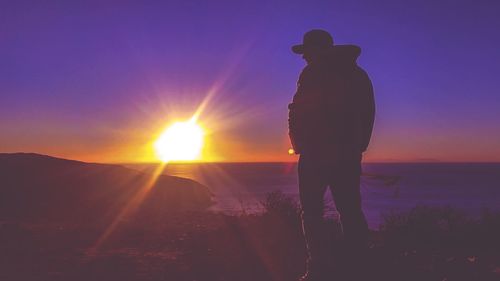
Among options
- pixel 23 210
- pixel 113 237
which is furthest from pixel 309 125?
pixel 23 210

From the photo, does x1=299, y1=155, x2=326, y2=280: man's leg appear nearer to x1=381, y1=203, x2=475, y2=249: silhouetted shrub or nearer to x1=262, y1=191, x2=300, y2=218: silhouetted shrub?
x1=381, y1=203, x2=475, y2=249: silhouetted shrub

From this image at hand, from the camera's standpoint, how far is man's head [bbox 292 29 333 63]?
5230mm

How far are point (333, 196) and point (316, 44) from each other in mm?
1623

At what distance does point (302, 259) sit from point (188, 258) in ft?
5.30

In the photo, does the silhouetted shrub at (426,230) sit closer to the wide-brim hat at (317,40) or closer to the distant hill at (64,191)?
the wide-brim hat at (317,40)

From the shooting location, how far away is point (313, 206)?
5.19 meters

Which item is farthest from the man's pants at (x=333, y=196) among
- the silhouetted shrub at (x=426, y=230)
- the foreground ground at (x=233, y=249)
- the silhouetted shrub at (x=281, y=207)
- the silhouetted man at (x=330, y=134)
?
the silhouetted shrub at (x=281, y=207)

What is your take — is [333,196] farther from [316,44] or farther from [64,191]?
[64,191]

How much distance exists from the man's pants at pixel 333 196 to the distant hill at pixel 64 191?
7994 mm

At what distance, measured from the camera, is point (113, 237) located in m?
8.82

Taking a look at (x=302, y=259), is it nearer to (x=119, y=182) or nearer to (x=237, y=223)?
(x=237, y=223)

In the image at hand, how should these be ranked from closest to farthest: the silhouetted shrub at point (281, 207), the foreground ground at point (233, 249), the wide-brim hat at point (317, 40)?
Answer: 1. the wide-brim hat at point (317, 40)
2. the foreground ground at point (233, 249)
3. the silhouetted shrub at point (281, 207)

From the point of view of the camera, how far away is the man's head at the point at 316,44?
523 centimetres

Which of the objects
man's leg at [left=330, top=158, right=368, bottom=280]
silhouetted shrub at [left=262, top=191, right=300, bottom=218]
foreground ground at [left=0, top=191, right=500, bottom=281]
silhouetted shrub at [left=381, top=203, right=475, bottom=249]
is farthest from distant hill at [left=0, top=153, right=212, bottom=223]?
man's leg at [left=330, top=158, right=368, bottom=280]
